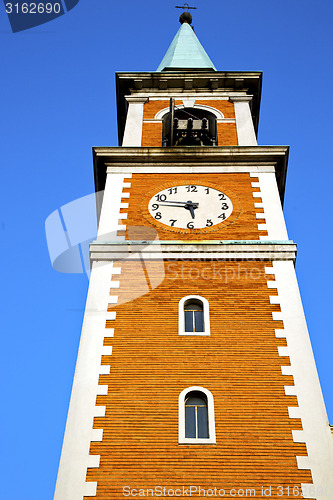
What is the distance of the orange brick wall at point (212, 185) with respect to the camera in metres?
19.0

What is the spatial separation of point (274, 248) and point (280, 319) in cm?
246

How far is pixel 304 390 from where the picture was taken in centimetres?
1445

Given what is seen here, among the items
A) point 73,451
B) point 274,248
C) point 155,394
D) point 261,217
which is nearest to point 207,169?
point 261,217

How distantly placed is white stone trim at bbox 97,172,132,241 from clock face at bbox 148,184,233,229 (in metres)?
0.86

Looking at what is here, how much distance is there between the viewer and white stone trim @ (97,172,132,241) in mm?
19203

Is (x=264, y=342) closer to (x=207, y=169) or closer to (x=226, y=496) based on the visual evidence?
(x=226, y=496)

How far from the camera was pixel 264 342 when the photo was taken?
15.5m

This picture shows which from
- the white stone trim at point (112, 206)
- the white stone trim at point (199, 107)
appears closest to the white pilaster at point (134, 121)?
the white stone trim at point (199, 107)

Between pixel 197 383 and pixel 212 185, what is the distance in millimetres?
7672

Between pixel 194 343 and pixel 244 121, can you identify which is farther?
pixel 244 121

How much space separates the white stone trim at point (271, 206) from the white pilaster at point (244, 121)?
270cm

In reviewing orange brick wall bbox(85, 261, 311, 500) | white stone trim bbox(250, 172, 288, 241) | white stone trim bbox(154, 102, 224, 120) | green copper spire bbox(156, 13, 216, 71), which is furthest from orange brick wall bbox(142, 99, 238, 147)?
orange brick wall bbox(85, 261, 311, 500)

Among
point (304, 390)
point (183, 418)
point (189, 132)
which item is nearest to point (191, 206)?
point (189, 132)

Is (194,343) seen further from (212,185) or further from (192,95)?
(192,95)
